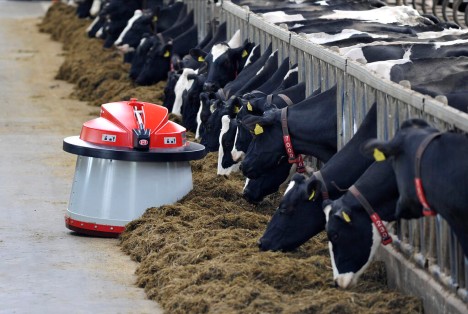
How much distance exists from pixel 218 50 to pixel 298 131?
425 centimetres

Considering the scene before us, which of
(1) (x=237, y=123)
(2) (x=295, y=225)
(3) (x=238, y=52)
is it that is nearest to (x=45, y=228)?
(1) (x=237, y=123)

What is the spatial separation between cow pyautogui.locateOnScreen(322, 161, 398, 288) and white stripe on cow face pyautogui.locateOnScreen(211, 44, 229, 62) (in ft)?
19.1

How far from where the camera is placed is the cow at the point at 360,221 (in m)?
7.13

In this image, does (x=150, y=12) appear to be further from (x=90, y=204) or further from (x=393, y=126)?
(x=393, y=126)

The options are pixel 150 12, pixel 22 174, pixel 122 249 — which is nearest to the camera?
pixel 122 249

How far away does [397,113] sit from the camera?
7625 millimetres

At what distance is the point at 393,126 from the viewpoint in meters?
7.63

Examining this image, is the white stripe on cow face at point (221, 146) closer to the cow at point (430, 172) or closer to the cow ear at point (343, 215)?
the cow ear at point (343, 215)

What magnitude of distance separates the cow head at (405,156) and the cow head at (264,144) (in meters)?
2.43

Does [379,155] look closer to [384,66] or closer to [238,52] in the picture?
[384,66]

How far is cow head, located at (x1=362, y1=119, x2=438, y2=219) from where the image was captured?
650 centimetres

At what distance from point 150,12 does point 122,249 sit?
30.7 ft

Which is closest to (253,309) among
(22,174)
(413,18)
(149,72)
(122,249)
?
(122,249)

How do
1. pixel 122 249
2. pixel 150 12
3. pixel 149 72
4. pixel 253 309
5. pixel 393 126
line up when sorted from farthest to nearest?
pixel 150 12, pixel 149 72, pixel 122 249, pixel 393 126, pixel 253 309
